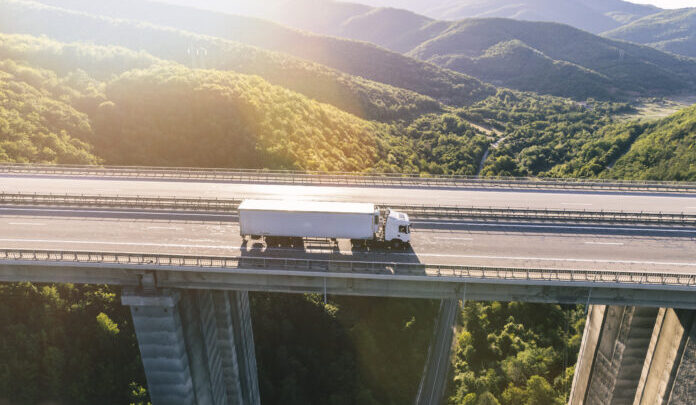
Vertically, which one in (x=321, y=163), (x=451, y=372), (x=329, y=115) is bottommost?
(x=451, y=372)

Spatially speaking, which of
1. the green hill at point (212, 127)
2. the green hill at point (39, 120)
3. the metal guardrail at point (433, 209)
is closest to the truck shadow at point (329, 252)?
the metal guardrail at point (433, 209)

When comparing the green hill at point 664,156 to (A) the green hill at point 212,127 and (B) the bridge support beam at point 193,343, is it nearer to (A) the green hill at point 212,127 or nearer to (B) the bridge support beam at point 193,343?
(A) the green hill at point 212,127

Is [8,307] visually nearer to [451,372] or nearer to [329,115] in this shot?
[451,372]

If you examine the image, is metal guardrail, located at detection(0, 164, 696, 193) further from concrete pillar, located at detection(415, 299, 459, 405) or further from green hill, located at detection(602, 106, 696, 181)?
green hill, located at detection(602, 106, 696, 181)

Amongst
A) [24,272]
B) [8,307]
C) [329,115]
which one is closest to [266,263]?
[24,272]

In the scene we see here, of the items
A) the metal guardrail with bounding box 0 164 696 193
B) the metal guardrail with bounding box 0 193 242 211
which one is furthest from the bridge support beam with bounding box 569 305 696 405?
the metal guardrail with bounding box 0 193 242 211

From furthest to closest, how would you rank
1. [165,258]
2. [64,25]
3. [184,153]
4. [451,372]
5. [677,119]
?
[64,25] → [677,119] → [184,153] → [451,372] → [165,258]
